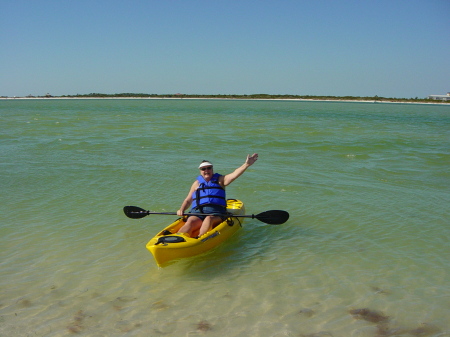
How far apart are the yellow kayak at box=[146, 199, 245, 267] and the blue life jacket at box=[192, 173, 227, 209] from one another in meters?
0.33

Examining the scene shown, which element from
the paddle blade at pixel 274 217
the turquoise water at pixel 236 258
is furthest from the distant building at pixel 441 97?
the paddle blade at pixel 274 217

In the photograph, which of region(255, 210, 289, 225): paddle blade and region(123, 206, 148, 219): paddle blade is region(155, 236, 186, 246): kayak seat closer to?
region(123, 206, 148, 219): paddle blade

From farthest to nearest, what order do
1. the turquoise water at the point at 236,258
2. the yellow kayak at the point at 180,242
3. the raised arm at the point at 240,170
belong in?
the raised arm at the point at 240,170 < the yellow kayak at the point at 180,242 < the turquoise water at the point at 236,258

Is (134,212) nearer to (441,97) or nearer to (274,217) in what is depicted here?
(274,217)

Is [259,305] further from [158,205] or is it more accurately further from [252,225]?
[158,205]

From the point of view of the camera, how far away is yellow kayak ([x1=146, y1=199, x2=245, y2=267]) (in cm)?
527

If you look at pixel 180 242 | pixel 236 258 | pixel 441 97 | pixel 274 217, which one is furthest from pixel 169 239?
pixel 441 97

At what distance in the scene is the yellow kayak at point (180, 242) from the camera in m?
5.27

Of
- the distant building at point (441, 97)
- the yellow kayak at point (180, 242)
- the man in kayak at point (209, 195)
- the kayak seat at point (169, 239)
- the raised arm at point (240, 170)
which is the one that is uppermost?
the distant building at point (441, 97)

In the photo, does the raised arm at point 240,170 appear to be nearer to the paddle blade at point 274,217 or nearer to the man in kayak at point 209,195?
the man in kayak at point 209,195

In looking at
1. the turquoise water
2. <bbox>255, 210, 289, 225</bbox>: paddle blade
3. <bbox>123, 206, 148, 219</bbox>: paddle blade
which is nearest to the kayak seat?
the turquoise water

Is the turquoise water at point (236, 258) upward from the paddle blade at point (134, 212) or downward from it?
downward

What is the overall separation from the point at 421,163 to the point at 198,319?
462 inches

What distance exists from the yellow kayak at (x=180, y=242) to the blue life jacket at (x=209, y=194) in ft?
1.08
